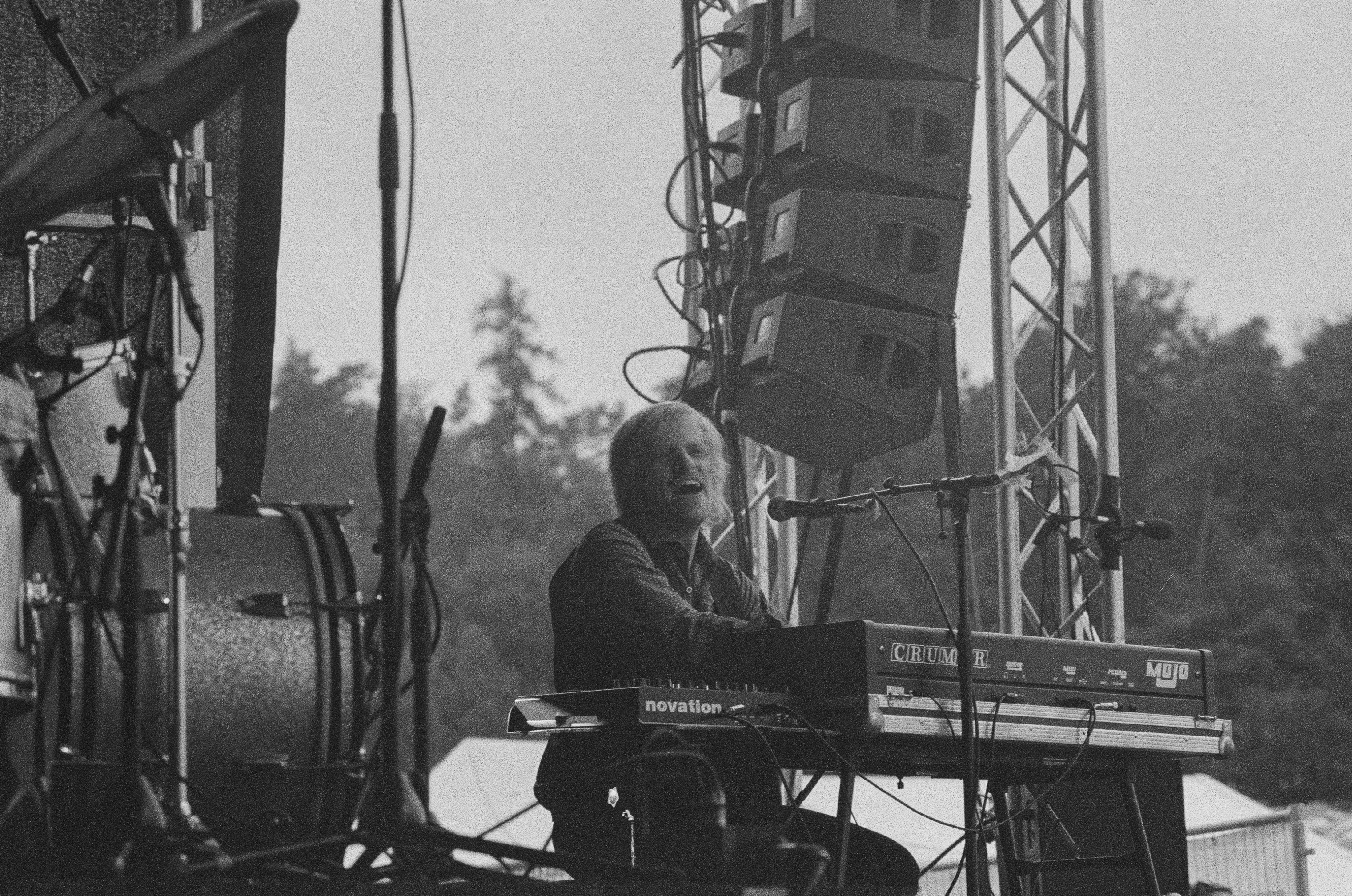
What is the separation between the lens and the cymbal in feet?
7.75

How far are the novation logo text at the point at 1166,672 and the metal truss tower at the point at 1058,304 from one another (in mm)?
793

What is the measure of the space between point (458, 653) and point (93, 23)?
28.2 metres

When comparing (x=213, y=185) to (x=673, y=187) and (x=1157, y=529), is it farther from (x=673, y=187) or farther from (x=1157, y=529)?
(x=1157, y=529)

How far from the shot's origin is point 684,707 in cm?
297

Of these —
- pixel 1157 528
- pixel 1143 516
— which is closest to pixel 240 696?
pixel 1157 528

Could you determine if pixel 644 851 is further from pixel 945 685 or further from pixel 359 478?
pixel 359 478

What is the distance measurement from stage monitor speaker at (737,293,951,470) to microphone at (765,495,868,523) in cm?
120

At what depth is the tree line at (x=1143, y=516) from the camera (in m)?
23.5

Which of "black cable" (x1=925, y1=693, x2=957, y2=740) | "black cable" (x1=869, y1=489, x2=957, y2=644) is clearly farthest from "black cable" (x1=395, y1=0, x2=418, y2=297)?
"black cable" (x1=925, y1=693, x2=957, y2=740)

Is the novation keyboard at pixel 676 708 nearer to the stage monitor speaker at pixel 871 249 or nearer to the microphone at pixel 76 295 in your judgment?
the microphone at pixel 76 295

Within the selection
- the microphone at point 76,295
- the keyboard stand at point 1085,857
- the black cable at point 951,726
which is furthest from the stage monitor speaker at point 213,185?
the keyboard stand at point 1085,857

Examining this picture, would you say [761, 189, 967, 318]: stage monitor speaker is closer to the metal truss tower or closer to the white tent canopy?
the metal truss tower

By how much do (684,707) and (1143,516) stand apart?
65.3 feet

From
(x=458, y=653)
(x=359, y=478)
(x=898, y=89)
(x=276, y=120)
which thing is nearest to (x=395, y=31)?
(x=276, y=120)
